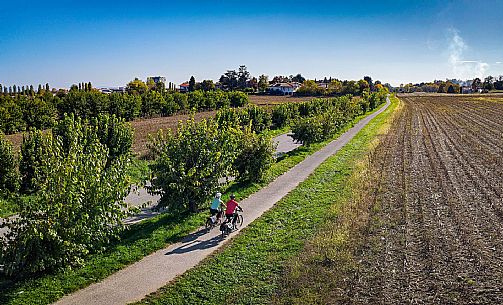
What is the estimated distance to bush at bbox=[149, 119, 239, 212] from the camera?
1491 centimetres

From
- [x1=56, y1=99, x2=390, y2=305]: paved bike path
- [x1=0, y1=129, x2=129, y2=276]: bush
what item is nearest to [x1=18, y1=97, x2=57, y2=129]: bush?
[x1=56, y1=99, x2=390, y2=305]: paved bike path

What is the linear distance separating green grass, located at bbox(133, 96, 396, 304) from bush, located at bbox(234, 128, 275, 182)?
2169 mm

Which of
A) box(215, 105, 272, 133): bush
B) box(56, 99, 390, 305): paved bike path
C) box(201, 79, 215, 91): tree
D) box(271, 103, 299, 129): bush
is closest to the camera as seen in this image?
box(56, 99, 390, 305): paved bike path

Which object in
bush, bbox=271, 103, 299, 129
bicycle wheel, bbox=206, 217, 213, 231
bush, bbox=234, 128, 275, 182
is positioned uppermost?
bush, bbox=271, 103, 299, 129

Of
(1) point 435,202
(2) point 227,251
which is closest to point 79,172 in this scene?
(2) point 227,251

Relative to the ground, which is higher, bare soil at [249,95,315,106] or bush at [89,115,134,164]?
bare soil at [249,95,315,106]

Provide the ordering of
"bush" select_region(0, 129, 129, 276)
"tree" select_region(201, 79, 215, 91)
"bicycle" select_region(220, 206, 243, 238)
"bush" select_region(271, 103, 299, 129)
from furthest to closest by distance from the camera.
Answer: "tree" select_region(201, 79, 215, 91) < "bush" select_region(271, 103, 299, 129) < "bicycle" select_region(220, 206, 243, 238) < "bush" select_region(0, 129, 129, 276)

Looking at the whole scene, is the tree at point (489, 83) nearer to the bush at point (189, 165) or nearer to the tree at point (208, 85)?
the tree at point (208, 85)

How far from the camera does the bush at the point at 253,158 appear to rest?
2052 cm

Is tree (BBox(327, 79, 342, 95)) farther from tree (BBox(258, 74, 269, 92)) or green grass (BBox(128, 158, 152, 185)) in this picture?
green grass (BBox(128, 158, 152, 185))

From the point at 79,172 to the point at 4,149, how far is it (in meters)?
10.2

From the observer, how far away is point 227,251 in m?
12.4

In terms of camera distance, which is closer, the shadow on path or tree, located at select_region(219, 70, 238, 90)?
the shadow on path

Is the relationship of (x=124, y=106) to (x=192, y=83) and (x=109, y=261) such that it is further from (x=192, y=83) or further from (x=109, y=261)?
(x=192, y=83)
